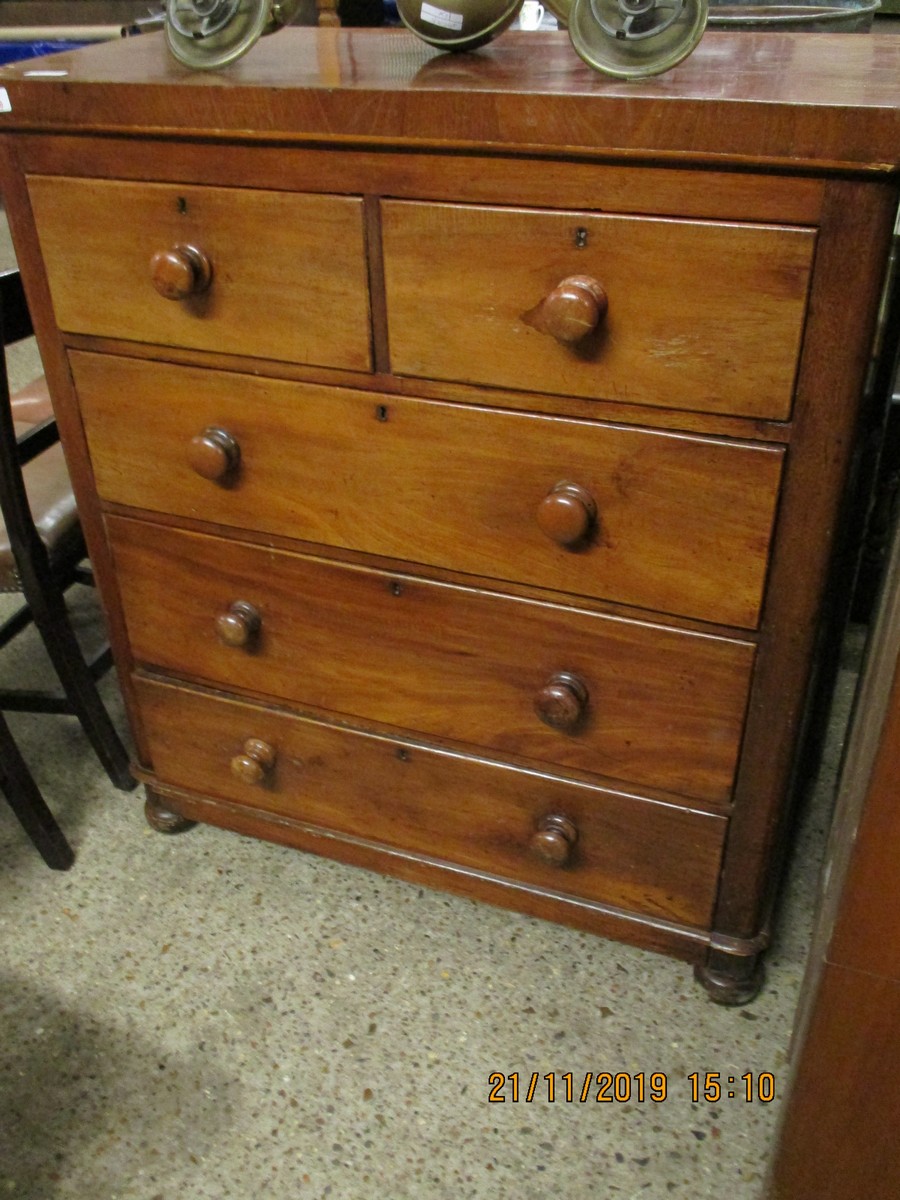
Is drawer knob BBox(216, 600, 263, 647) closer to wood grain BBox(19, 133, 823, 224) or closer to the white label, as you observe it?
wood grain BBox(19, 133, 823, 224)

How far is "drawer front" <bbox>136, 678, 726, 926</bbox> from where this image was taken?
1.28 m

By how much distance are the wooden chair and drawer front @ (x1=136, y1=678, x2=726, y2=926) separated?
0.17 meters

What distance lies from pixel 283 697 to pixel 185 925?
383mm

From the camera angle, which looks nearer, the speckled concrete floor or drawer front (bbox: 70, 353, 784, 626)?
drawer front (bbox: 70, 353, 784, 626)

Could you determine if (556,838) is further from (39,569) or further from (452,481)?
(39,569)

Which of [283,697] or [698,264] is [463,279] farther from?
[283,697]

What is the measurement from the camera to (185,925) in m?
1.50

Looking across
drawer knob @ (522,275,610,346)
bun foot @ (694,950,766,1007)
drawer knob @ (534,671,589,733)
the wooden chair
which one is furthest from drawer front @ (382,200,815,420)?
bun foot @ (694,950,766,1007)

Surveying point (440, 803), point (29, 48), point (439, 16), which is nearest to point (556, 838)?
point (440, 803)

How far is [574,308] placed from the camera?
935mm

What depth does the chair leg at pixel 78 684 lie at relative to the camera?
1.52 metres

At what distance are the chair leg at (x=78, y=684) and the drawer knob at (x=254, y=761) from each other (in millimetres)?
331
